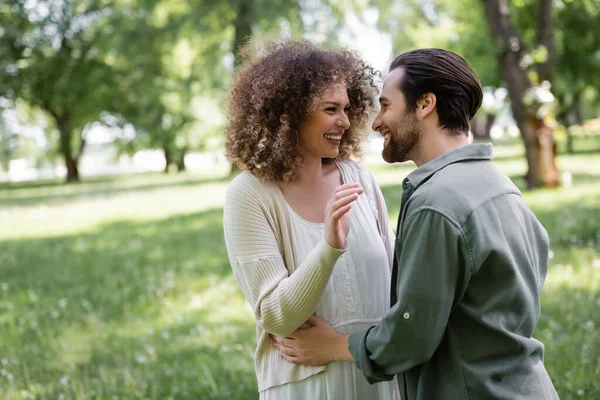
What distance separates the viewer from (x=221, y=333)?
6.11 metres

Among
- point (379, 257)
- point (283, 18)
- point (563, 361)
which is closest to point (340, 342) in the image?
point (379, 257)

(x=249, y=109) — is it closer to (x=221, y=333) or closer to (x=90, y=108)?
(x=221, y=333)

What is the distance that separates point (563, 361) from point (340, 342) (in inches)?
109

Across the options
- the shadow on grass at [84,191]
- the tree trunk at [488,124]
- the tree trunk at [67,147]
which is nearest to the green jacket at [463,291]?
the shadow on grass at [84,191]

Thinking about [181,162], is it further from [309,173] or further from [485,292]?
[485,292]

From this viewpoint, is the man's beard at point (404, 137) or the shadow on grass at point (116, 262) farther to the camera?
the shadow on grass at point (116, 262)

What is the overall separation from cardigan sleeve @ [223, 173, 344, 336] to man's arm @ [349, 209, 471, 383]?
331 mm

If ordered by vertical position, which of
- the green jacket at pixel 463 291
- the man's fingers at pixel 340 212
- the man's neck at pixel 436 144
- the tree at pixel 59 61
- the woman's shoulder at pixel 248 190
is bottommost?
the green jacket at pixel 463 291

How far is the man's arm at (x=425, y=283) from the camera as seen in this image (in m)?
1.88

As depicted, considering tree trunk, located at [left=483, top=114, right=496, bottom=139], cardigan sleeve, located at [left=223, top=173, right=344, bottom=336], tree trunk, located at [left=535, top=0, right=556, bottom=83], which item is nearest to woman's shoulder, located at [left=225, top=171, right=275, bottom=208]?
cardigan sleeve, located at [left=223, top=173, right=344, bottom=336]

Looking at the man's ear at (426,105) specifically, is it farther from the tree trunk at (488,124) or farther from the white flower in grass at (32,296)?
the tree trunk at (488,124)

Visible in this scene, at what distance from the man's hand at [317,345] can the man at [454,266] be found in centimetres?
24

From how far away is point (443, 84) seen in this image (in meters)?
2.12

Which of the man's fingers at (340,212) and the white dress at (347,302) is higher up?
the man's fingers at (340,212)
